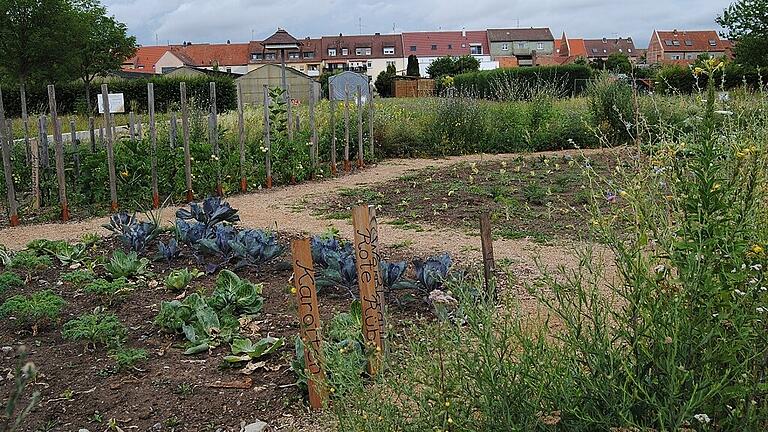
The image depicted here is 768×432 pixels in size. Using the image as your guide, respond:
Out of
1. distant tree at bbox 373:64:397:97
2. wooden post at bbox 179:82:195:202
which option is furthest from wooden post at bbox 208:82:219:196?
distant tree at bbox 373:64:397:97

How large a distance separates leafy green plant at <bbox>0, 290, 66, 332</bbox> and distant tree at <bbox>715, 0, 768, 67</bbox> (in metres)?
17.8

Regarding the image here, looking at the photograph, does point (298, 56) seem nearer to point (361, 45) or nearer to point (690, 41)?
point (361, 45)

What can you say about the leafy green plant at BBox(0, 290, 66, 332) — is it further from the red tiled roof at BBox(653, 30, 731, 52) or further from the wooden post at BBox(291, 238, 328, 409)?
the red tiled roof at BBox(653, 30, 731, 52)

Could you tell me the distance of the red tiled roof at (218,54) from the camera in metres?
80.4

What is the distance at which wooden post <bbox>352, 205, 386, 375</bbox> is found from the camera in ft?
11.0

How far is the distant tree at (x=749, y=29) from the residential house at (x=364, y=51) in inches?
2470

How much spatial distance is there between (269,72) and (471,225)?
27375 mm

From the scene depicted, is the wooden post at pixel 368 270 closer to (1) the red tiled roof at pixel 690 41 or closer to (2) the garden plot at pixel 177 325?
(2) the garden plot at pixel 177 325

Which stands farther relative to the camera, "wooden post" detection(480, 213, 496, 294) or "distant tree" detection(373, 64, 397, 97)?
"distant tree" detection(373, 64, 397, 97)

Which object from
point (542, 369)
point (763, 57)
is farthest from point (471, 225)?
point (763, 57)

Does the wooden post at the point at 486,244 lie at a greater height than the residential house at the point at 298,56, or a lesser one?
lesser

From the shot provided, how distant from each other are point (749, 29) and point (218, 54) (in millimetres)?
67888

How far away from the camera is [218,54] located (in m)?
80.9

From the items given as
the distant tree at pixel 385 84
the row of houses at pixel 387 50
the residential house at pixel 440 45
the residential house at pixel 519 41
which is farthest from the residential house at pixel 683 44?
the distant tree at pixel 385 84
